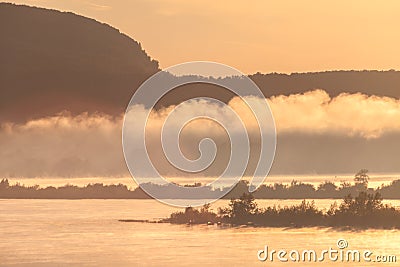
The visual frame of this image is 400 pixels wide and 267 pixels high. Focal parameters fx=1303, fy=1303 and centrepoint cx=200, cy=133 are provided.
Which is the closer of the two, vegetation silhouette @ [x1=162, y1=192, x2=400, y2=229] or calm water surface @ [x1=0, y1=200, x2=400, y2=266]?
calm water surface @ [x1=0, y1=200, x2=400, y2=266]

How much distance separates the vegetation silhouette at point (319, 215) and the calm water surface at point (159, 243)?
3.73 feet

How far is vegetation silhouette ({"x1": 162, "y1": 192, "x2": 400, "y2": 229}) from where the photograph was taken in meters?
85.4

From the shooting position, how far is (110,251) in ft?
256

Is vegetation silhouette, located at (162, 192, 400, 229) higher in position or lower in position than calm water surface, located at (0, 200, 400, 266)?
higher

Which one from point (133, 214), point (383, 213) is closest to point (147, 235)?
point (383, 213)

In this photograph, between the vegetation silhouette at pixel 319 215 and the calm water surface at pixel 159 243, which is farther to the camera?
the vegetation silhouette at pixel 319 215

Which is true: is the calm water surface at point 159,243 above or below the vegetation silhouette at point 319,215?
below

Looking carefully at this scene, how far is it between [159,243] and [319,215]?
13.5 m

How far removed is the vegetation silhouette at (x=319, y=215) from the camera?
85.4m

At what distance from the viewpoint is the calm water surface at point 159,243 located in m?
70.8

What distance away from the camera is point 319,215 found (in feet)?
292

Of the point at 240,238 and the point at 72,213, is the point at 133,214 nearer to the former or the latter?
the point at 72,213

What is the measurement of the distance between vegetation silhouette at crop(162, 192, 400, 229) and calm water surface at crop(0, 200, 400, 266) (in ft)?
3.73

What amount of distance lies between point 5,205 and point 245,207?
74926mm
